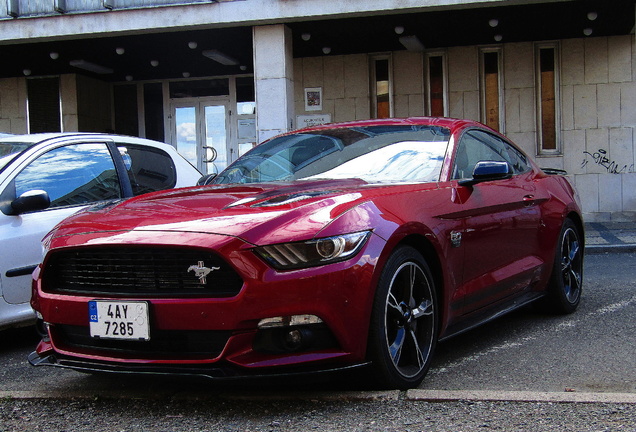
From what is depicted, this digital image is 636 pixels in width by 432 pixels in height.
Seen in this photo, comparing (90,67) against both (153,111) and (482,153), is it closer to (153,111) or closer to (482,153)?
(153,111)

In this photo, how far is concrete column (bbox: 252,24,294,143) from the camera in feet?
44.6

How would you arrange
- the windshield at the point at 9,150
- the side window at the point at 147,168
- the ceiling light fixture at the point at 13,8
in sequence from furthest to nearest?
the ceiling light fixture at the point at 13,8
the side window at the point at 147,168
the windshield at the point at 9,150

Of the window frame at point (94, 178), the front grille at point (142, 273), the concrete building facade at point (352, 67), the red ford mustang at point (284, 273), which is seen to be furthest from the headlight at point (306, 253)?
the concrete building facade at point (352, 67)

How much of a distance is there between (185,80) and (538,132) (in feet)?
26.1

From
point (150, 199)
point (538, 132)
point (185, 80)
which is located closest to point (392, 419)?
point (150, 199)

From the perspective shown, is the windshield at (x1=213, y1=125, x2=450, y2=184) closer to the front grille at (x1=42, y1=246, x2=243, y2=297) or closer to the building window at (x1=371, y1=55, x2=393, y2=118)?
the front grille at (x1=42, y1=246, x2=243, y2=297)

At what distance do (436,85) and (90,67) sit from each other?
719 centimetres

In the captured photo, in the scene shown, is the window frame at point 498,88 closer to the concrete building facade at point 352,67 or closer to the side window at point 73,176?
the concrete building facade at point 352,67

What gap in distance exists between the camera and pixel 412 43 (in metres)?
15.1

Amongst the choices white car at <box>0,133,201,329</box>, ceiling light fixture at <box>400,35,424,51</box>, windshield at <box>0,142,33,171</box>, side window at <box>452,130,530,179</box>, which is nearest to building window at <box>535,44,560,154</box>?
ceiling light fixture at <box>400,35,424,51</box>

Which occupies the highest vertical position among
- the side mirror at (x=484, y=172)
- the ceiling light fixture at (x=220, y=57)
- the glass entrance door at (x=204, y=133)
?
the ceiling light fixture at (x=220, y=57)

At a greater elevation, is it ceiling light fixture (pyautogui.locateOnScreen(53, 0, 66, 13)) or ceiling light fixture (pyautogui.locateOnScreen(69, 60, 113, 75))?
ceiling light fixture (pyautogui.locateOnScreen(53, 0, 66, 13))

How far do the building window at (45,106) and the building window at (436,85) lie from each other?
8102 millimetres

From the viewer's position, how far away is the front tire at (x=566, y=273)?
19.5 ft
